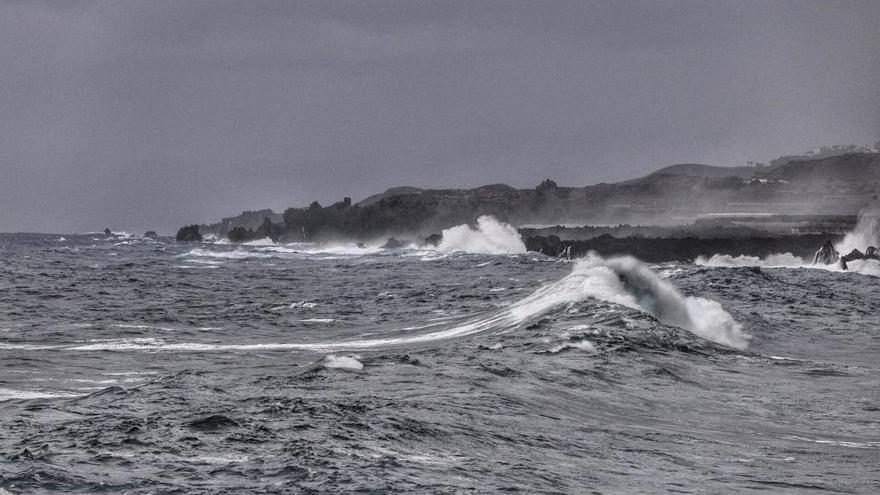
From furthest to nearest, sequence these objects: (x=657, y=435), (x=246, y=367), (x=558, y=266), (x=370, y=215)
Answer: (x=370, y=215), (x=558, y=266), (x=246, y=367), (x=657, y=435)

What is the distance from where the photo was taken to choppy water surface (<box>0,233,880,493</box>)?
419 inches

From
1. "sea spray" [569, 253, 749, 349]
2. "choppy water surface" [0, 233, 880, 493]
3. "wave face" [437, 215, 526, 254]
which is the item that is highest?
"wave face" [437, 215, 526, 254]

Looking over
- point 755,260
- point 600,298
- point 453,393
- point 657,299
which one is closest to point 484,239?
point 755,260

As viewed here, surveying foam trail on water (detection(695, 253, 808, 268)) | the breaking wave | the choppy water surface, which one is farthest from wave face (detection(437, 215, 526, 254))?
the breaking wave

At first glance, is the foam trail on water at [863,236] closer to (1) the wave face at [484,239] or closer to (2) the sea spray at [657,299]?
(1) the wave face at [484,239]

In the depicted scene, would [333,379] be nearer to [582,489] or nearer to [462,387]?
[462,387]

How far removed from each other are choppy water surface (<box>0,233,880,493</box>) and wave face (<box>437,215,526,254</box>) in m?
55.0

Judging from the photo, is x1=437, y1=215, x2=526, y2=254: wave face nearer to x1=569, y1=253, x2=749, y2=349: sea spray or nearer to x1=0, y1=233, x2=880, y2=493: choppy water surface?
x1=0, y1=233, x2=880, y2=493: choppy water surface

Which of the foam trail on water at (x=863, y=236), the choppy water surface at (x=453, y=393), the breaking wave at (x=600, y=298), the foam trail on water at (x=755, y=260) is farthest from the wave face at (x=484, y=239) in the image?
the breaking wave at (x=600, y=298)

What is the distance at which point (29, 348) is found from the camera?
74.6 feet

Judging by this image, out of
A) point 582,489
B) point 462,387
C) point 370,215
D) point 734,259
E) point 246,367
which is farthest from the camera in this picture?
point 370,215

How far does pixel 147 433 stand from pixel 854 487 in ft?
23.7

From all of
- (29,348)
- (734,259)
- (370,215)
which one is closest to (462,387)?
(29,348)

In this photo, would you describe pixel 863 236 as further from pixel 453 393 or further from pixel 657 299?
pixel 453 393
